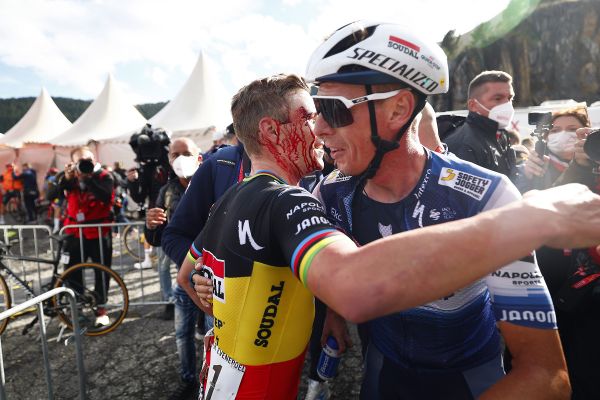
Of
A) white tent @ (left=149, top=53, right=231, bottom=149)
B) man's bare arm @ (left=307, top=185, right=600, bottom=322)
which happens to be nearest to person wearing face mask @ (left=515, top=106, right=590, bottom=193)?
man's bare arm @ (left=307, top=185, right=600, bottom=322)

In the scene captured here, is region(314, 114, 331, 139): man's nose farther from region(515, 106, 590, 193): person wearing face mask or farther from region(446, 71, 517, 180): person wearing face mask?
region(515, 106, 590, 193): person wearing face mask

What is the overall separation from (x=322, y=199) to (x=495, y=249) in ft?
3.80

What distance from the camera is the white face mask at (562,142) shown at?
3330mm

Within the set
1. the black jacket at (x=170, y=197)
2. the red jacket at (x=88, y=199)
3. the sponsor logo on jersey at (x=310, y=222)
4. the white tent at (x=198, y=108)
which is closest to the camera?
the sponsor logo on jersey at (x=310, y=222)

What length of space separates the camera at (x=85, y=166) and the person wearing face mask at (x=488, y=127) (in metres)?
5.01

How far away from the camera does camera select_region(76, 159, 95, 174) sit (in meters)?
5.39

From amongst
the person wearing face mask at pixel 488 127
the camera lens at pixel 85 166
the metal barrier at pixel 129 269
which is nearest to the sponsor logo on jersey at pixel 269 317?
the person wearing face mask at pixel 488 127

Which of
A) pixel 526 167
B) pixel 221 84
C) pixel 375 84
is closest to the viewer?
pixel 375 84

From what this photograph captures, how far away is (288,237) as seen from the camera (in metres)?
1.10

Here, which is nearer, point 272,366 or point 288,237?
point 288,237

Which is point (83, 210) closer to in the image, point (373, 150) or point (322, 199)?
point (322, 199)

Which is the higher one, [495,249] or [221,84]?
[221,84]

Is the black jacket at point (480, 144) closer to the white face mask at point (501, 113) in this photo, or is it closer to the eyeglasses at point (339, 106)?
the white face mask at point (501, 113)

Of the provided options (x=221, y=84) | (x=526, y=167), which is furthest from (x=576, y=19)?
(x=526, y=167)
